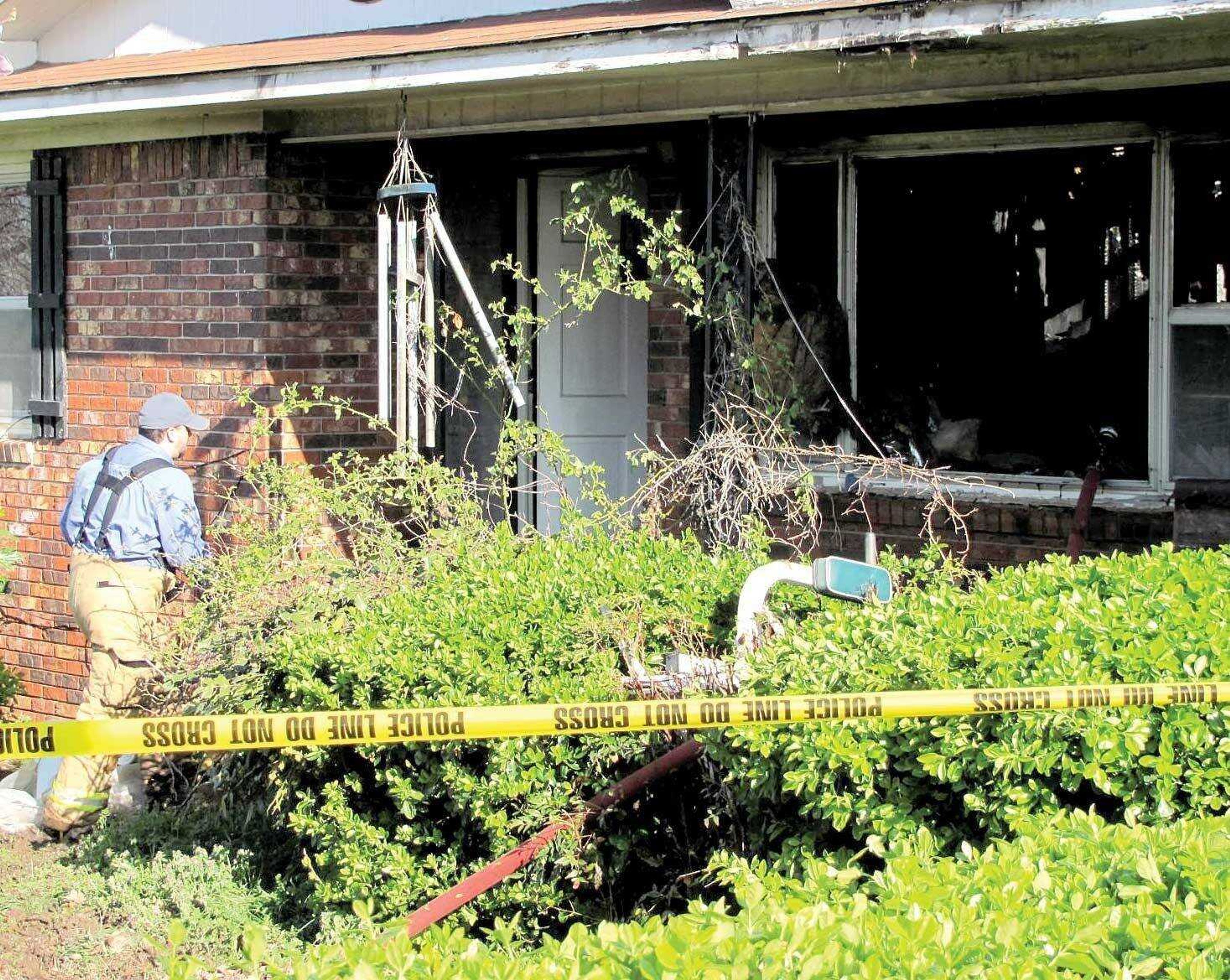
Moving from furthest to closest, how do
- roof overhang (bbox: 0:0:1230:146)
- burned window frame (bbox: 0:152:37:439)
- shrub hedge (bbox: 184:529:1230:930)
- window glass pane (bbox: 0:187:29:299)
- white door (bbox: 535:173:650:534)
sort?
1. window glass pane (bbox: 0:187:29:299)
2. burned window frame (bbox: 0:152:37:439)
3. white door (bbox: 535:173:650:534)
4. roof overhang (bbox: 0:0:1230:146)
5. shrub hedge (bbox: 184:529:1230:930)

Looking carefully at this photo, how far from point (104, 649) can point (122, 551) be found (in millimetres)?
475

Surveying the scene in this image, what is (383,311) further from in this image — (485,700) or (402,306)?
(485,700)

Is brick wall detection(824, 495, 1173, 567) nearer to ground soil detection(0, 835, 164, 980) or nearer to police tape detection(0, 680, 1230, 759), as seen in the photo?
police tape detection(0, 680, 1230, 759)

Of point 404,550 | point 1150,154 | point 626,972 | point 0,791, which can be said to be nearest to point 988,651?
point 626,972

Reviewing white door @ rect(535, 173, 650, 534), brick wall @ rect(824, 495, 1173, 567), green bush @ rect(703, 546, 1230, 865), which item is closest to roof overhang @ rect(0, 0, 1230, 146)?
white door @ rect(535, 173, 650, 534)

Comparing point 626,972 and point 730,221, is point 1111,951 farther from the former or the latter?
point 730,221

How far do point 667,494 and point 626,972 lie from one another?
4.31 m

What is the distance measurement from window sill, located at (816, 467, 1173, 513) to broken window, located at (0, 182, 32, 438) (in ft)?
17.1

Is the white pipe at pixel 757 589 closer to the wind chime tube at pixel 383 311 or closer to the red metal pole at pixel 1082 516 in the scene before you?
A: the red metal pole at pixel 1082 516

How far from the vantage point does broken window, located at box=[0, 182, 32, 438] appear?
9.50 m

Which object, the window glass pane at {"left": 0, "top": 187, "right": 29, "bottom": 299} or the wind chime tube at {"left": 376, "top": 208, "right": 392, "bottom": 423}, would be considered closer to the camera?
the wind chime tube at {"left": 376, "top": 208, "right": 392, "bottom": 423}

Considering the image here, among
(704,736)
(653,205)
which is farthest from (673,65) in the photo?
(704,736)

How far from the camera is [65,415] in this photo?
908 centimetres

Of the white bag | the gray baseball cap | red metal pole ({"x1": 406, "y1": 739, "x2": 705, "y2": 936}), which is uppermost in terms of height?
the gray baseball cap
